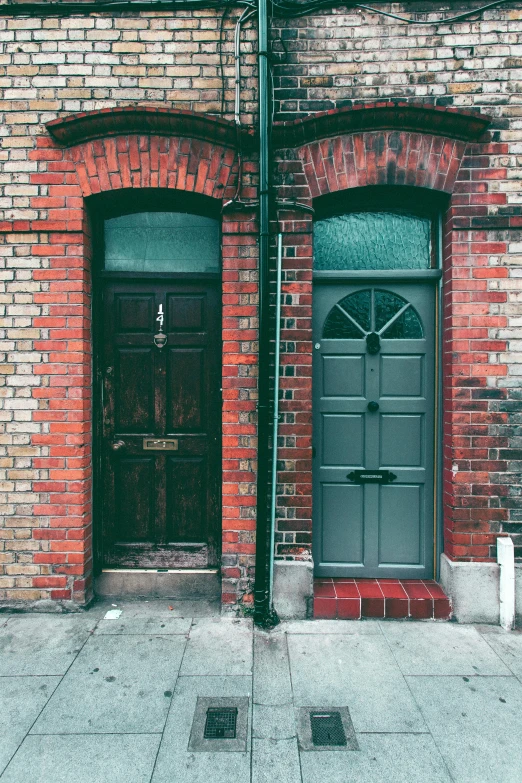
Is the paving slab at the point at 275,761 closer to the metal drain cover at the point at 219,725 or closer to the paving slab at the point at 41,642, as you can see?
the metal drain cover at the point at 219,725

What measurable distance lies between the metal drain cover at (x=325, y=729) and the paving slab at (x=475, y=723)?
446 mm

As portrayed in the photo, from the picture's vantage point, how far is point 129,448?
379 cm

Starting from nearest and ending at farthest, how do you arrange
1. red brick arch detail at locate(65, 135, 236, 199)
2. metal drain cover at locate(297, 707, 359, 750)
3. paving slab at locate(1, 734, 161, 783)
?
1. paving slab at locate(1, 734, 161, 783)
2. metal drain cover at locate(297, 707, 359, 750)
3. red brick arch detail at locate(65, 135, 236, 199)

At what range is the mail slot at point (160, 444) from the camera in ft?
12.3

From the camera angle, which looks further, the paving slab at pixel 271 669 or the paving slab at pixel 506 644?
the paving slab at pixel 506 644

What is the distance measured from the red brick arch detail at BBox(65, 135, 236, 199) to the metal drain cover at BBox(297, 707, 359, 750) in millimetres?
3440

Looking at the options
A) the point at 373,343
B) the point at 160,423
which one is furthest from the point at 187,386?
the point at 373,343

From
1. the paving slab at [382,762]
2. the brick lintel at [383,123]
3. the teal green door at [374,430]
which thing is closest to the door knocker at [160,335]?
the teal green door at [374,430]

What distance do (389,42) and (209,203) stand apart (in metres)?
1.79

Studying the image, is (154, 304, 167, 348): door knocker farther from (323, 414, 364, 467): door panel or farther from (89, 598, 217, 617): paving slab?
(89, 598, 217, 617): paving slab

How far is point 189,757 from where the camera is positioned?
89.3 inches

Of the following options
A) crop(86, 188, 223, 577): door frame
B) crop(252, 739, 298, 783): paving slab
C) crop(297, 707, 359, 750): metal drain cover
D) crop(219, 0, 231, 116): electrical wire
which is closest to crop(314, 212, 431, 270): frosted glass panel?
crop(86, 188, 223, 577): door frame

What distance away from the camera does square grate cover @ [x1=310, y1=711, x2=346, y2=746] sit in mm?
2365

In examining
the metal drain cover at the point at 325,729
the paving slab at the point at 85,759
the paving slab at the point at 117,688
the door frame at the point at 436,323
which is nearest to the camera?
the paving slab at the point at 85,759
